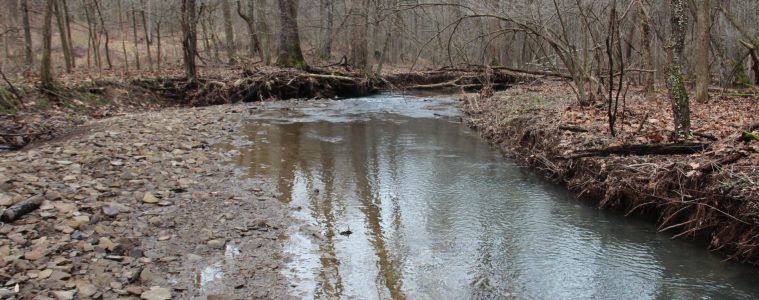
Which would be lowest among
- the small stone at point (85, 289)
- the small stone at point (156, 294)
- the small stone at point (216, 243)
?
the small stone at point (156, 294)

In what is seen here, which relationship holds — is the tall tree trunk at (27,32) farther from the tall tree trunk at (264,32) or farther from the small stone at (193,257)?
the small stone at (193,257)

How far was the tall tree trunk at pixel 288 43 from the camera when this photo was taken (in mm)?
21703

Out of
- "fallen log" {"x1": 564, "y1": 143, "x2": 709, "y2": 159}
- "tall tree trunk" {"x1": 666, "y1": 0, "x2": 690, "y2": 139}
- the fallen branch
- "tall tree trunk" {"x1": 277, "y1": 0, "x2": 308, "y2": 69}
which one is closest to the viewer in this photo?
"fallen log" {"x1": 564, "y1": 143, "x2": 709, "y2": 159}

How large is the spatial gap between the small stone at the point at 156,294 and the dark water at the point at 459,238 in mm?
1148

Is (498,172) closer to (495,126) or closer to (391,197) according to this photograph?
(391,197)

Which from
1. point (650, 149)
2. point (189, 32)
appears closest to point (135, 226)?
point (650, 149)

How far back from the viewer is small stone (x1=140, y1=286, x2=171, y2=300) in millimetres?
4309

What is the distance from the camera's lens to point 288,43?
2192 centimetres

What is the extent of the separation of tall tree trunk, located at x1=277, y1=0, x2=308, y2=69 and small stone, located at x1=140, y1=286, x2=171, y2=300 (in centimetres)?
1773

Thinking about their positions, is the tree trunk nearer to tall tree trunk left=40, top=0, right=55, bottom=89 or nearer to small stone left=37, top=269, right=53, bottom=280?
tall tree trunk left=40, top=0, right=55, bottom=89

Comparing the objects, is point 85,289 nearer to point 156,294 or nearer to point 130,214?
point 156,294

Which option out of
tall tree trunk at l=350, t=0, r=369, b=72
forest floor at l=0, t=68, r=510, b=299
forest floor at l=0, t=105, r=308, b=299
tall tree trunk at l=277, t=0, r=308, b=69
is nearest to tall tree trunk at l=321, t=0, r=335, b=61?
tall tree trunk at l=350, t=0, r=369, b=72

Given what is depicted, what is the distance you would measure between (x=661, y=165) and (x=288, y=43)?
17614 millimetres

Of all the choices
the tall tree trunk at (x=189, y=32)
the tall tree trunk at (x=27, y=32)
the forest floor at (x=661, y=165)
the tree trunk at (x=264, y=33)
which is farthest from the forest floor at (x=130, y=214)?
the tree trunk at (x=264, y=33)
